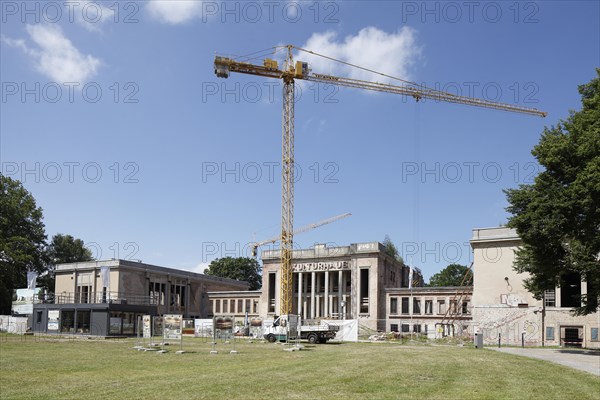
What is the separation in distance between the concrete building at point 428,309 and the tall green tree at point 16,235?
51936 millimetres

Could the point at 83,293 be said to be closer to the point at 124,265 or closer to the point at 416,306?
the point at 124,265

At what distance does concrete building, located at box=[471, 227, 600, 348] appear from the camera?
53875 millimetres

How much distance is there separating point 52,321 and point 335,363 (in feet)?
148

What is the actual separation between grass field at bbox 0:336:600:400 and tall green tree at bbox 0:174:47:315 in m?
61.2

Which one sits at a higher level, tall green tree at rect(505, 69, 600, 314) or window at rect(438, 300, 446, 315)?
tall green tree at rect(505, 69, 600, 314)

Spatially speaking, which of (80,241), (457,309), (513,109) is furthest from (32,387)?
(80,241)

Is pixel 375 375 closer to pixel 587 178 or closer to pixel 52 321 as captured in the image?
pixel 587 178

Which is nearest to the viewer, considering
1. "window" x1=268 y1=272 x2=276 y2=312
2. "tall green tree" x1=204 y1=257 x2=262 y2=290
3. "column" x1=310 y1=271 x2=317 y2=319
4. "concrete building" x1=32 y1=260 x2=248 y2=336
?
"concrete building" x1=32 y1=260 x2=248 y2=336

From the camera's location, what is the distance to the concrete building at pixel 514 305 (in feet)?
177

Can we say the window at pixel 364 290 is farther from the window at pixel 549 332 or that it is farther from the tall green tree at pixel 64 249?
the tall green tree at pixel 64 249

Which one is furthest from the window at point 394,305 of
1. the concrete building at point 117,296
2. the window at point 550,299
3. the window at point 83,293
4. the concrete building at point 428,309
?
the window at point 83,293

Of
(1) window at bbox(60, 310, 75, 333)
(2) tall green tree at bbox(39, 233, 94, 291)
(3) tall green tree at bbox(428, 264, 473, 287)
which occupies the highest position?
(2) tall green tree at bbox(39, 233, 94, 291)

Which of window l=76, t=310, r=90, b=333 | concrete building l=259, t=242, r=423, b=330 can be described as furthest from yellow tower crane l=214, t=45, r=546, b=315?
window l=76, t=310, r=90, b=333

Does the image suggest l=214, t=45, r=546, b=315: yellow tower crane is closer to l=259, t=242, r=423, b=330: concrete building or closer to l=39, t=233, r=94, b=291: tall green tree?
l=259, t=242, r=423, b=330: concrete building
